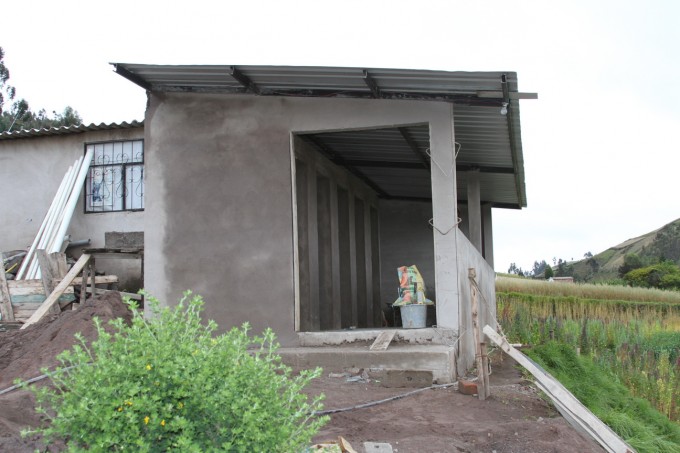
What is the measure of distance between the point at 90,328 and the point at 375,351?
3.63 metres

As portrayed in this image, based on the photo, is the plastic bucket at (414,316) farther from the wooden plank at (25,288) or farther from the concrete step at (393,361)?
the wooden plank at (25,288)

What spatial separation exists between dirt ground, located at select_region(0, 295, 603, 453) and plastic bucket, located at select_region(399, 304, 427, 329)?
1.22 m

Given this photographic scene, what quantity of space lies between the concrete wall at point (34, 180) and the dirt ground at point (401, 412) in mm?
4505

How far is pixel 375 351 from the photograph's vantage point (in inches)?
→ 333

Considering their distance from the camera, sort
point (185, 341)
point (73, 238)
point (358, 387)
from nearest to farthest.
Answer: point (185, 341), point (358, 387), point (73, 238)

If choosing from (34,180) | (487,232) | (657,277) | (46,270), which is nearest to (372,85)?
(46,270)

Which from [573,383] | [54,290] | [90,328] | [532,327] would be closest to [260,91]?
[90,328]

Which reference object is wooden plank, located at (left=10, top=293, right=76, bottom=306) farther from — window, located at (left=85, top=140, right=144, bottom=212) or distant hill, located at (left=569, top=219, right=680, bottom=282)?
distant hill, located at (left=569, top=219, right=680, bottom=282)

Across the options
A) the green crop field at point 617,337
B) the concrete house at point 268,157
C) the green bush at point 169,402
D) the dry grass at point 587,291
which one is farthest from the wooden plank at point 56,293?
the dry grass at point 587,291

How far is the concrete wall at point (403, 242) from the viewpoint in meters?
17.8

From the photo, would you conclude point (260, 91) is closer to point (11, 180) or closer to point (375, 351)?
point (375, 351)

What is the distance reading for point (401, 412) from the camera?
6879mm

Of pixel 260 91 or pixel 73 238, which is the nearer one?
pixel 260 91

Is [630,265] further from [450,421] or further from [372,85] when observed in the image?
[450,421]
